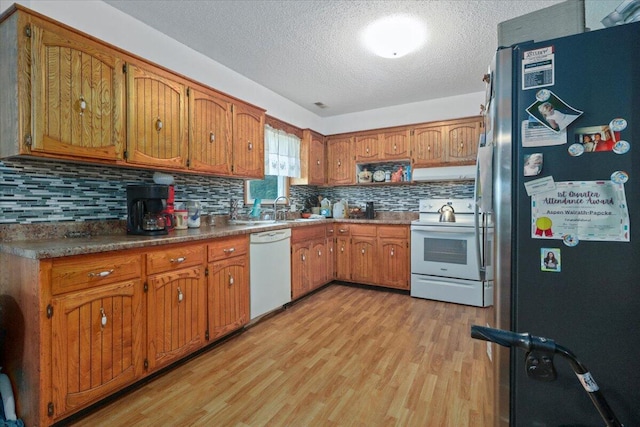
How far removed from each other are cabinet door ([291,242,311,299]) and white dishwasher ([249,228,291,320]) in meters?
0.10

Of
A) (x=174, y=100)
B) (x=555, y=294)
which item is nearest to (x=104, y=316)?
(x=174, y=100)

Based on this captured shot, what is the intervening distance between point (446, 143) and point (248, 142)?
255cm

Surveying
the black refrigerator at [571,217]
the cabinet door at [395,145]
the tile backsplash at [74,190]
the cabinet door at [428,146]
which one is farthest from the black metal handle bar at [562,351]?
the cabinet door at [395,145]

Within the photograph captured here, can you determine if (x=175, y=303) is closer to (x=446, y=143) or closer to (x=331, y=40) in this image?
(x=331, y=40)

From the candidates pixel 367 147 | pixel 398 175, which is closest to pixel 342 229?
pixel 398 175

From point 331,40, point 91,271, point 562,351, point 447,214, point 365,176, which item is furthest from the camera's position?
point 365,176

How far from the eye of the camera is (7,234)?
1.72 m

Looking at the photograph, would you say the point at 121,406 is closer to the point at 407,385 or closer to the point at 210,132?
the point at 407,385

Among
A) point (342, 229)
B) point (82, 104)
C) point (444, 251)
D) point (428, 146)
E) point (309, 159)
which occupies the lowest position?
point (444, 251)

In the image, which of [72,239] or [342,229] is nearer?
[72,239]

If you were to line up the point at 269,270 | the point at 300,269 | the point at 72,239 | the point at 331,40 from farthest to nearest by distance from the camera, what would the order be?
the point at 300,269, the point at 269,270, the point at 331,40, the point at 72,239

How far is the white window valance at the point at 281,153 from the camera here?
12.3ft

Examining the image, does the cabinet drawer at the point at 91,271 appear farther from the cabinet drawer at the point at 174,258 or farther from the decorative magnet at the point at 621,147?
the decorative magnet at the point at 621,147

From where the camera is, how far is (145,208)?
213 cm
